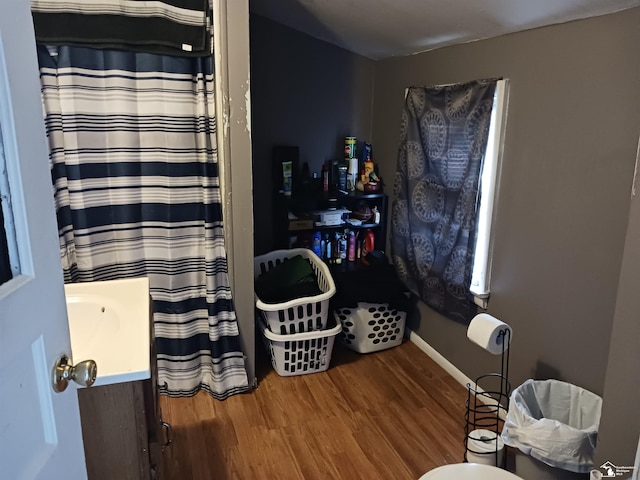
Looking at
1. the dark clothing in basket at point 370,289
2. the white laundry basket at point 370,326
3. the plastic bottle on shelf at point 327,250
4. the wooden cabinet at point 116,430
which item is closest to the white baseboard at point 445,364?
the white laundry basket at point 370,326

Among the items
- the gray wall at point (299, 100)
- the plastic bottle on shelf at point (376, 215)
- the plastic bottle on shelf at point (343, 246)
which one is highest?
the gray wall at point (299, 100)

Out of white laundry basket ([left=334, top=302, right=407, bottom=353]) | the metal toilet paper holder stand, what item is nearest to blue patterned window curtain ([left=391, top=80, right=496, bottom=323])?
white laundry basket ([left=334, top=302, right=407, bottom=353])

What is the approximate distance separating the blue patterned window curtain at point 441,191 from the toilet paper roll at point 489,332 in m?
0.42

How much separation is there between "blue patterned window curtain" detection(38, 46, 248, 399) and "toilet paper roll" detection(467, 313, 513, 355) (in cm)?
116

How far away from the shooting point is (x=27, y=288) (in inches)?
30.4

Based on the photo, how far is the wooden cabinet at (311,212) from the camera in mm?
3025

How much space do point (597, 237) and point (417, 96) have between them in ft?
4.32

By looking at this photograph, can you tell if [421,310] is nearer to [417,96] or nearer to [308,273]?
[308,273]

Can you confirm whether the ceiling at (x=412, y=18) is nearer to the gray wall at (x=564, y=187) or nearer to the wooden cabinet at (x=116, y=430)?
the gray wall at (x=564, y=187)

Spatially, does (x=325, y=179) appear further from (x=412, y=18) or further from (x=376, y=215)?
(x=412, y=18)

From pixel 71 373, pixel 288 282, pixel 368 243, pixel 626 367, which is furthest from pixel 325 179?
pixel 71 373

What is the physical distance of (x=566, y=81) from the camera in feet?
6.07

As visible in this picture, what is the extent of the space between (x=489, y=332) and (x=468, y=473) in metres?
0.63

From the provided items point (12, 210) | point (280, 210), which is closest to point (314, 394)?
point (280, 210)
